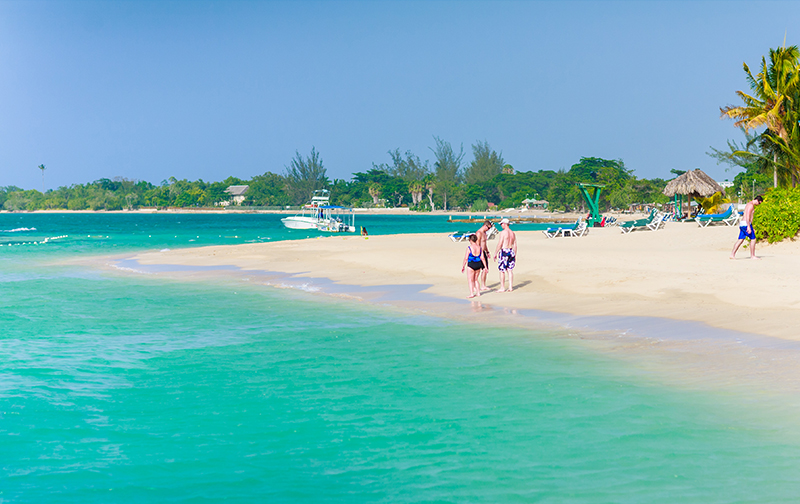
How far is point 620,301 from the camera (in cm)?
1373

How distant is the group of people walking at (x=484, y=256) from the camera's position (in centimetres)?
1405

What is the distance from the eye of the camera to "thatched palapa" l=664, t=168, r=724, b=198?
158 ft

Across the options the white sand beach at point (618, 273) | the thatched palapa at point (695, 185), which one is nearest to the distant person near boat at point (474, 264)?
the white sand beach at point (618, 273)

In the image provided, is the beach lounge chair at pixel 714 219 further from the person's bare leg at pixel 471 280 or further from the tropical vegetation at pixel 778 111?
the person's bare leg at pixel 471 280

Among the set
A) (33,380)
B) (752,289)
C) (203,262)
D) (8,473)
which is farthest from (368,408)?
(203,262)

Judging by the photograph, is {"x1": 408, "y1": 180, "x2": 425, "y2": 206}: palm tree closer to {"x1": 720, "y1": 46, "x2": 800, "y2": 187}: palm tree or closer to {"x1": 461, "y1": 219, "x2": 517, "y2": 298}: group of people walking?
{"x1": 720, "y1": 46, "x2": 800, "y2": 187}: palm tree

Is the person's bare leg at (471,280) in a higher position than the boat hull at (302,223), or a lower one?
lower

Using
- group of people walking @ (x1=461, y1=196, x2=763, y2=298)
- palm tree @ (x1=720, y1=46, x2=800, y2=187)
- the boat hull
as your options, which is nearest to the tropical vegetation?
palm tree @ (x1=720, y1=46, x2=800, y2=187)

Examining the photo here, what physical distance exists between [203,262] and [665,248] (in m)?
17.6

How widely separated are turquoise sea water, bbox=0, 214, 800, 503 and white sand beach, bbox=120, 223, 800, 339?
3.20 meters

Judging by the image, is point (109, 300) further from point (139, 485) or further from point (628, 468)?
point (628, 468)

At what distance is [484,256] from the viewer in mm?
14570

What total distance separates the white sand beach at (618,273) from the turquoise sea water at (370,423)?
10.5 ft

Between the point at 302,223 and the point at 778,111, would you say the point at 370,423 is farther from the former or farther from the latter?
the point at 302,223
